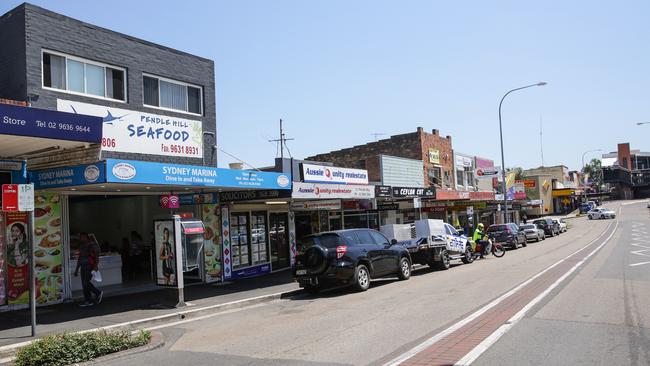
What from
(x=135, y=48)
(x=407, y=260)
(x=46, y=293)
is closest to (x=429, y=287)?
(x=407, y=260)

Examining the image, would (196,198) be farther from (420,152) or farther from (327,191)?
(420,152)

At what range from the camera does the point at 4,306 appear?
1244 cm

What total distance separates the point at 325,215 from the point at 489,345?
1749 centimetres

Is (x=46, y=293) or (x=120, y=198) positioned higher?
(x=120, y=198)

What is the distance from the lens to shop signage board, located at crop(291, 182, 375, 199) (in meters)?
17.8

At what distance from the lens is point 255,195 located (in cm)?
1727

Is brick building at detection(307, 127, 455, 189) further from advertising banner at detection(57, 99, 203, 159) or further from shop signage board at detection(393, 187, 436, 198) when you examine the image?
advertising banner at detection(57, 99, 203, 159)

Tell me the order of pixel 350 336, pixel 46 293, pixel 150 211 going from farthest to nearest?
pixel 150 211 < pixel 46 293 < pixel 350 336

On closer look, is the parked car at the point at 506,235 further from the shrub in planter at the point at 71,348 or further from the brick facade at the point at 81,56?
the shrub in planter at the point at 71,348

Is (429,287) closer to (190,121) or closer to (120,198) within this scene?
(190,121)

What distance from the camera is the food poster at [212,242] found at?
57.6ft

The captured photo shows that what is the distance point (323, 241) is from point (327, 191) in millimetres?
4041

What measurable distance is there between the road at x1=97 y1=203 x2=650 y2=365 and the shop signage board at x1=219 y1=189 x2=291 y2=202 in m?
3.74

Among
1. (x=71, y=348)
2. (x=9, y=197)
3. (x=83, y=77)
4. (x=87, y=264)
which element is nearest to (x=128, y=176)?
(x=9, y=197)
